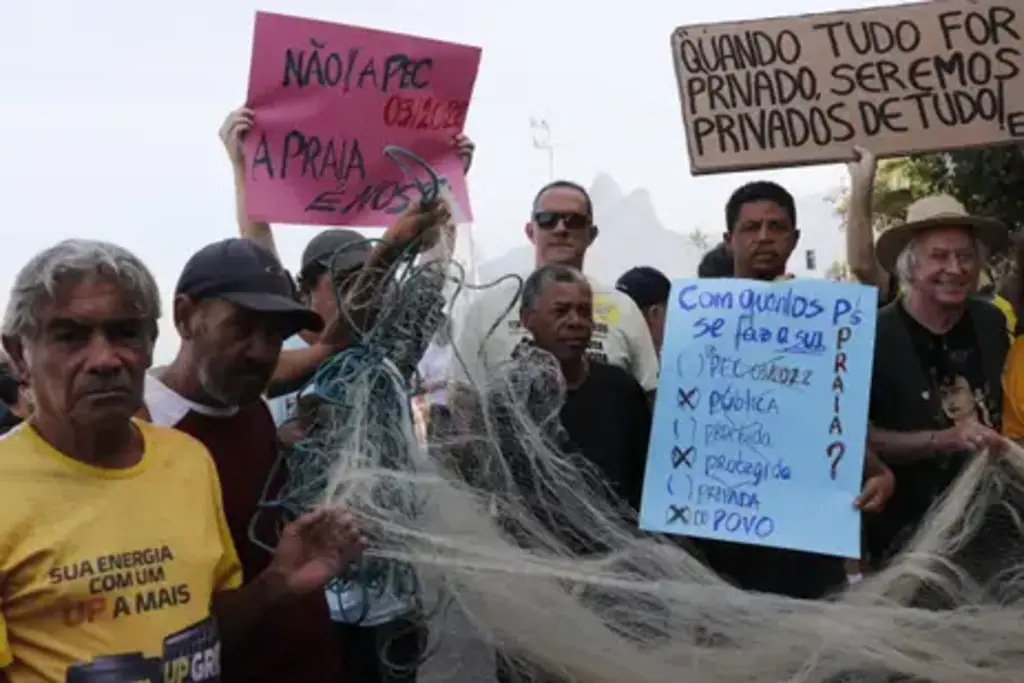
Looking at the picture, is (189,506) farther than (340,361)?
No

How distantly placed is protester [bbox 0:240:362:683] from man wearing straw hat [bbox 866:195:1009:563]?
191cm

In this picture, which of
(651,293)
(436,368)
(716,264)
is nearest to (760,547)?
(436,368)

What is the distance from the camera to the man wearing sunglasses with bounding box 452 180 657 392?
3627 millimetres

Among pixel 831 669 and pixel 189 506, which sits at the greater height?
pixel 189 506

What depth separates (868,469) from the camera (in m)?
3.42

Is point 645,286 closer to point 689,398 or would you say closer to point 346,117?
point 346,117

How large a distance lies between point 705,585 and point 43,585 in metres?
1.38

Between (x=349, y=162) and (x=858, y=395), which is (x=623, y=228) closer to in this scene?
(x=349, y=162)

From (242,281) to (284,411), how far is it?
1123mm

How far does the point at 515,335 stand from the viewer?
3.63 meters

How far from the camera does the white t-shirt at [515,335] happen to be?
298 centimetres

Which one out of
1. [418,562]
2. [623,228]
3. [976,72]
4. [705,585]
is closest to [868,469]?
[705,585]

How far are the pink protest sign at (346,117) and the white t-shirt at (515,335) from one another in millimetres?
533

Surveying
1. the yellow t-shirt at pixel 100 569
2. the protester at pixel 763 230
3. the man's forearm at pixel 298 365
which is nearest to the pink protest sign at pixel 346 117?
the man's forearm at pixel 298 365
